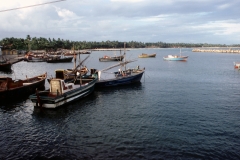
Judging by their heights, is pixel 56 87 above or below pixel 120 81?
above

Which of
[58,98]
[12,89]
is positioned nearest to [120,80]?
[58,98]

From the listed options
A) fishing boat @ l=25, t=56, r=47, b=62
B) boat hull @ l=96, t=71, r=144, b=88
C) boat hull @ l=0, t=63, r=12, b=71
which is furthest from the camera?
fishing boat @ l=25, t=56, r=47, b=62

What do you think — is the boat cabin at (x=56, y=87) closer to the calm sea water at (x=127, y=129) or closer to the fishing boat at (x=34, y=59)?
the calm sea water at (x=127, y=129)

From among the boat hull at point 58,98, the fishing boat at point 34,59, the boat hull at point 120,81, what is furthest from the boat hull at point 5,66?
the boat hull at point 58,98

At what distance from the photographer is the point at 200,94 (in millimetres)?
33625

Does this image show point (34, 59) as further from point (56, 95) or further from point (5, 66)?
point (56, 95)

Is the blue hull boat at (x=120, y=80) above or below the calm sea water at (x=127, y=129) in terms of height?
above

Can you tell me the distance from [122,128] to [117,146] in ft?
12.2

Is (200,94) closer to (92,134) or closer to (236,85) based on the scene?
(236,85)

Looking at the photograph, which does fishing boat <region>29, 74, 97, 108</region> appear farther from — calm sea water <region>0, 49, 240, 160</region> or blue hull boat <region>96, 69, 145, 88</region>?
blue hull boat <region>96, 69, 145, 88</region>

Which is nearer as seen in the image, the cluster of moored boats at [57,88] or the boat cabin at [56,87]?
the cluster of moored boats at [57,88]

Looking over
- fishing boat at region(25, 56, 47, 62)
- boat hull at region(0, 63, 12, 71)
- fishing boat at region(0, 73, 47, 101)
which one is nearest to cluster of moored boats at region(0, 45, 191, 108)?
fishing boat at region(0, 73, 47, 101)

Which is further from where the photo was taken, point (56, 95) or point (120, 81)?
point (120, 81)

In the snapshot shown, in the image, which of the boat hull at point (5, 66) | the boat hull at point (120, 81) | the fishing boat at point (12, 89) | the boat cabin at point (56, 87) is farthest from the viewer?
the boat hull at point (5, 66)
